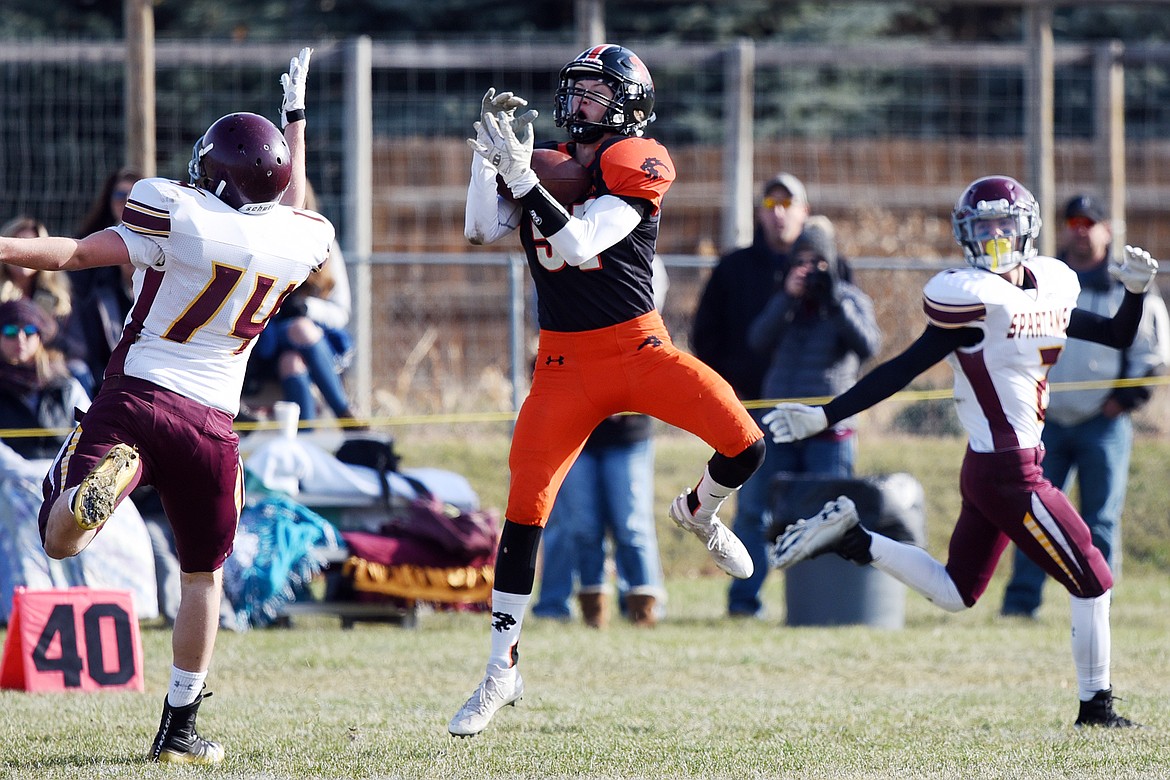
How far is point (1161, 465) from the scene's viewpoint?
40.2ft

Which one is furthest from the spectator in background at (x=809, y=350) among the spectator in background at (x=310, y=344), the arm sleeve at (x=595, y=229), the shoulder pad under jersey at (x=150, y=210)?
the shoulder pad under jersey at (x=150, y=210)

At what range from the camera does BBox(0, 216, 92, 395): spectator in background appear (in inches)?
339

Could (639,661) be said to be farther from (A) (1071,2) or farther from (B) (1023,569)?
(A) (1071,2)

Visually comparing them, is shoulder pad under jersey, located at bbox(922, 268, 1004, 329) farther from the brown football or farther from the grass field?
the grass field

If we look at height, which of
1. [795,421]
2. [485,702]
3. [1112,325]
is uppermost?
[1112,325]

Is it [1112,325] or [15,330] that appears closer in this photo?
[1112,325]

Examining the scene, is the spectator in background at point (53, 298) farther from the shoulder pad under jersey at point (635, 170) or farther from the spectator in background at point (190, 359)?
the shoulder pad under jersey at point (635, 170)

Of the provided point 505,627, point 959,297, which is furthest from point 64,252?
point 959,297

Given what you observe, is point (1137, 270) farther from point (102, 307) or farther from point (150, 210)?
point (102, 307)

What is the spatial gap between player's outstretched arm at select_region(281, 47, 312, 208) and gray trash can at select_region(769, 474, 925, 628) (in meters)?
3.75

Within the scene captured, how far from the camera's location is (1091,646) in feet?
19.0

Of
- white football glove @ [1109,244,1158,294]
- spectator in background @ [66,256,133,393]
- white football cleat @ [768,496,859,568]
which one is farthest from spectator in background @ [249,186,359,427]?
white football glove @ [1109,244,1158,294]

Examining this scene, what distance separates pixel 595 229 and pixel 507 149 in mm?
376

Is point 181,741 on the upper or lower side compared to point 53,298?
lower
